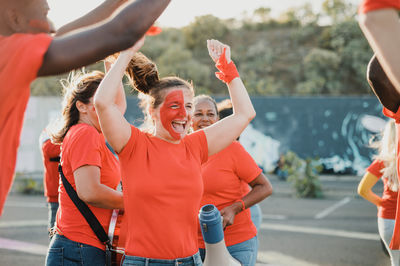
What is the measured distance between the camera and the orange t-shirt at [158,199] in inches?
91.3

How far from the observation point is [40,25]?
1.65 meters

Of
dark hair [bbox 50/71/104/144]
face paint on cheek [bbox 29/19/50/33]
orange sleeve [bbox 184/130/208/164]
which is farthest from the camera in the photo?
dark hair [bbox 50/71/104/144]

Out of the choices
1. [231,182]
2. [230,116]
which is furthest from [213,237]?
[231,182]

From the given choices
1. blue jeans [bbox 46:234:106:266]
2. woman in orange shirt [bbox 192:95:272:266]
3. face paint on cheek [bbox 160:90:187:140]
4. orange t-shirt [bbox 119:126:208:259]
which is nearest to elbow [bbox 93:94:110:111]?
orange t-shirt [bbox 119:126:208:259]

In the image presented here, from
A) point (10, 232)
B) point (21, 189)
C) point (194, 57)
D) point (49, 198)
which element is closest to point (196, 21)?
point (194, 57)

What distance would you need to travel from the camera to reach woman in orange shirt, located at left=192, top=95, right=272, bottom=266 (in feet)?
11.1

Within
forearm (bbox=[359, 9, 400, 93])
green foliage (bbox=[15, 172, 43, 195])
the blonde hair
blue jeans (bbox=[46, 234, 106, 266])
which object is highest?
forearm (bbox=[359, 9, 400, 93])

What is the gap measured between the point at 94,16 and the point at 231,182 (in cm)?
194

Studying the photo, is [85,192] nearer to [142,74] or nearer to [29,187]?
[142,74]

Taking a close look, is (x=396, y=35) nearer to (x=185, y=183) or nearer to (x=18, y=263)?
(x=185, y=183)

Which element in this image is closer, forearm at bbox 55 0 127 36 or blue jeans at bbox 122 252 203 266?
forearm at bbox 55 0 127 36

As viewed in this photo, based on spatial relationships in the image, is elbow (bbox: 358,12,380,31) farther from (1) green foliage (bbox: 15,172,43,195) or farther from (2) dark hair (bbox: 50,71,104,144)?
(1) green foliage (bbox: 15,172,43,195)

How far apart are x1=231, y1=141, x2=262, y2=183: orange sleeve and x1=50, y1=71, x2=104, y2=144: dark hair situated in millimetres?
1232

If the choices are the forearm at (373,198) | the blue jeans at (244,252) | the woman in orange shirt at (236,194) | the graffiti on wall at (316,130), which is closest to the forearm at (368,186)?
the forearm at (373,198)
